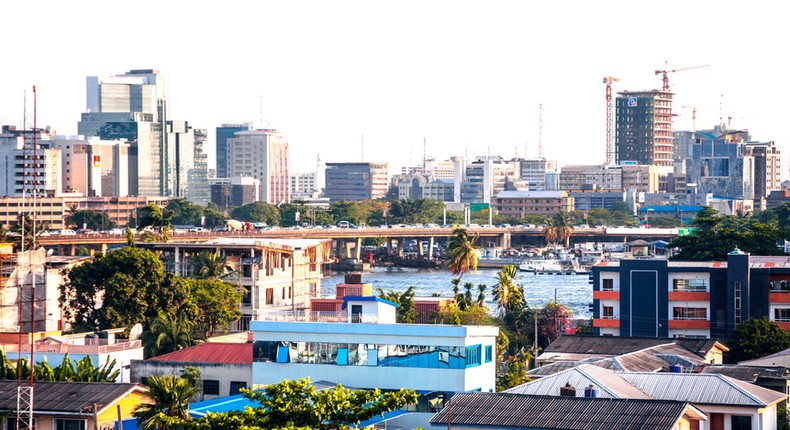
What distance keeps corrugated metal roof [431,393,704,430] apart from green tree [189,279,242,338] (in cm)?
2532

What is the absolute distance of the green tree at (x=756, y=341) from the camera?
1693 inches

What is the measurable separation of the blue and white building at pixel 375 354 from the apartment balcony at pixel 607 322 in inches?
804

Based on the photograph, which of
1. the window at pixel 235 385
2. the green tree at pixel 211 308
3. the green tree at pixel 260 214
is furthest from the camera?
the green tree at pixel 260 214

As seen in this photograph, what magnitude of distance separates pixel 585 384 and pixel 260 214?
150468mm

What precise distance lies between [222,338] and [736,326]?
17034 mm

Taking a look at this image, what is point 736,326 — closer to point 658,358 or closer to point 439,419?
point 658,358

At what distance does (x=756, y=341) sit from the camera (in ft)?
142

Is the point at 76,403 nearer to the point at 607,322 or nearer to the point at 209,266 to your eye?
the point at 607,322

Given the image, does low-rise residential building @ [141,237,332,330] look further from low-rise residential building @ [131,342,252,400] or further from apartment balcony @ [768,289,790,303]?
low-rise residential building @ [131,342,252,400]

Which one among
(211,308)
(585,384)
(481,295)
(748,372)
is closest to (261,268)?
(211,308)

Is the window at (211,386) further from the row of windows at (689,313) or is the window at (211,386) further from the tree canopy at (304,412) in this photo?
the row of windows at (689,313)

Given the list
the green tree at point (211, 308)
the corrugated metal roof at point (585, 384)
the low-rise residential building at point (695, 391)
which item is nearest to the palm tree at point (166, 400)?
the corrugated metal roof at point (585, 384)

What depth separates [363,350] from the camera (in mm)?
30594

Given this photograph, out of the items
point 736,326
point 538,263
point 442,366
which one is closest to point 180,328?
point 442,366
